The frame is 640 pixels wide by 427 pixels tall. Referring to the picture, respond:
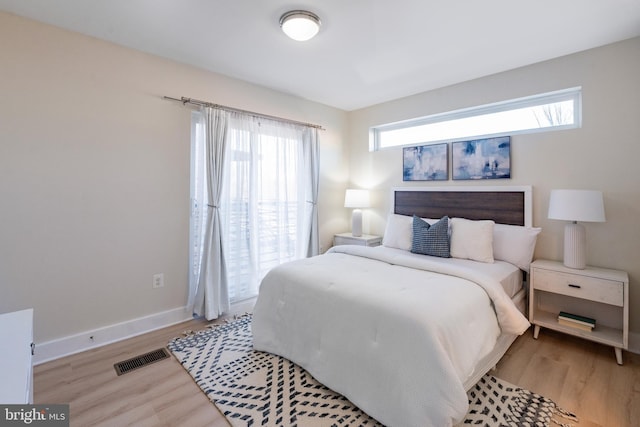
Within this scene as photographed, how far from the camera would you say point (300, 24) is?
202 cm

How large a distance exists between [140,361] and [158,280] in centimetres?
74

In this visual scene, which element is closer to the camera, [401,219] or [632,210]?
[632,210]

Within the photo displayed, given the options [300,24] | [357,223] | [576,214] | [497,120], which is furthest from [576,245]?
[300,24]

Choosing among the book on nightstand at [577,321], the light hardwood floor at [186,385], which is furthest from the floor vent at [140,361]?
the book on nightstand at [577,321]

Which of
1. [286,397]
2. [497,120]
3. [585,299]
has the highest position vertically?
[497,120]

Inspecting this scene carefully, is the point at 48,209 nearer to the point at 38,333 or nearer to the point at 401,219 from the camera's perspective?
the point at 38,333

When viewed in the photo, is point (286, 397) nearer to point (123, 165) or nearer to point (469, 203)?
point (123, 165)

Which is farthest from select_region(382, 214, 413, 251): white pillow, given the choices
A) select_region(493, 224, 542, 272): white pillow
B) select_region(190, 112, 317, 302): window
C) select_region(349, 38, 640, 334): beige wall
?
select_region(190, 112, 317, 302): window

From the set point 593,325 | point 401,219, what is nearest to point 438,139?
point 401,219

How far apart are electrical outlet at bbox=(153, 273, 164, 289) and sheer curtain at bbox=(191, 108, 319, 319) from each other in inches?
11.0

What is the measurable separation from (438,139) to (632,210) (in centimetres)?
181

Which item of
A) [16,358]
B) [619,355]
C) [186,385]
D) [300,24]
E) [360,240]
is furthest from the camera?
[360,240]

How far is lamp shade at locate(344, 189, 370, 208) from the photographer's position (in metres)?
3.93

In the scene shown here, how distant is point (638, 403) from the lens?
1.74 m
